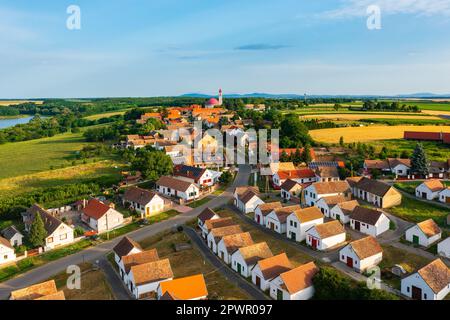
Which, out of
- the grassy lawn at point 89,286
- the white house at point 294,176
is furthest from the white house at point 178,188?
the grassy lawn at point 89,286

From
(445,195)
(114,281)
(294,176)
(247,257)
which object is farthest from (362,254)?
(294,176)

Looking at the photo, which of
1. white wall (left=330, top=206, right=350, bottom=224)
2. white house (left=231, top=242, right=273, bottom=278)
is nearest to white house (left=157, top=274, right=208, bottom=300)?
white house (left=231, top=242, right=273, bottom=278)

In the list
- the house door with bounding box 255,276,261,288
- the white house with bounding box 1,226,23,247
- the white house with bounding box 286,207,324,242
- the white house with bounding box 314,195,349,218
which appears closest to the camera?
the house door with bounding box 255,276,261,288

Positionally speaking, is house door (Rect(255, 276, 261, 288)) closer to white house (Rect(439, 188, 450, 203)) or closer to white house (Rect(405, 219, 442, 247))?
white house (Rect(405, 219, 442, 247))

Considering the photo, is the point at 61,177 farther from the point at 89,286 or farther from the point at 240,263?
the point at 240,263

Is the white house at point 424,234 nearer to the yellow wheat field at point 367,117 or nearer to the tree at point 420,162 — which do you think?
the tree at point 420,162

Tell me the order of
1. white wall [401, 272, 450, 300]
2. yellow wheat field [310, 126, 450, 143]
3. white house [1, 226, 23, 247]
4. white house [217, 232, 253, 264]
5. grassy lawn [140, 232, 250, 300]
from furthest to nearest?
yellow wheat field [310, 126, 450, 143] → white house [1, 226, 23, 247] → white house [217, 232, 253, 264] → grassy lawn [140, 232, 250, 300] → white wall [401, 272, 450, 300]
